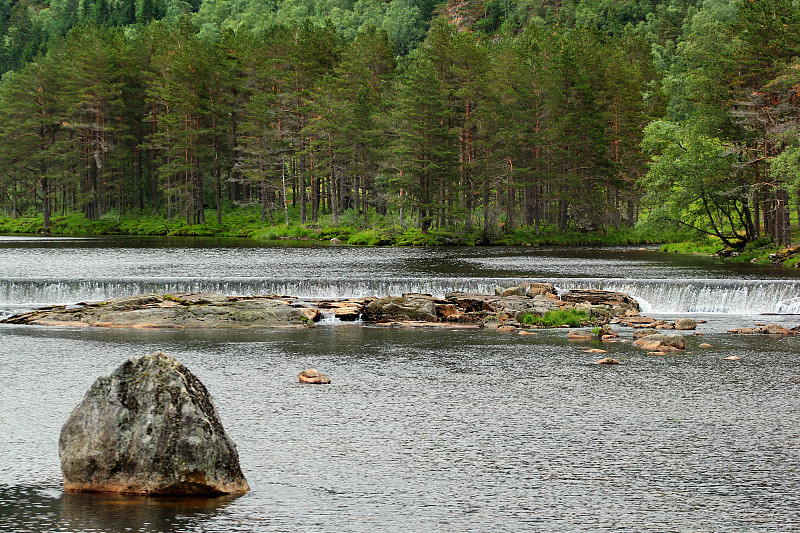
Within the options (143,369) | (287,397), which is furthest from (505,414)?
(143,369)

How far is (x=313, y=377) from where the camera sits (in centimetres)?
2372

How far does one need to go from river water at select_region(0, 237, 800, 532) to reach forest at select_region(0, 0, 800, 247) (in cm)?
2881

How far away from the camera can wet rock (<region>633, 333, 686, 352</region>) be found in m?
29.6

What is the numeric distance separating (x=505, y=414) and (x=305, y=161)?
85.1 m

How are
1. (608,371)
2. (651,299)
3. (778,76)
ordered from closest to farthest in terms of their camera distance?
1. (608,371)
2. (651,299)
3. (778,76)

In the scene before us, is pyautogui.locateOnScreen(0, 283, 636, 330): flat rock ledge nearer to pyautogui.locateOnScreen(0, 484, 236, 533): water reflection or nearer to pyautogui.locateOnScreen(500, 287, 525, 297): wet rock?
pyautogui.locateOnScreen(500, 287, 525, 297): wet rock

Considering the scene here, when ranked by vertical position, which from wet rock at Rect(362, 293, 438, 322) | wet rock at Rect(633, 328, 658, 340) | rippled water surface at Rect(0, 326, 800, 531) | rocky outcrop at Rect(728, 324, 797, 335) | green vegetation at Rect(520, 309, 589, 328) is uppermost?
wet rock at Rect(362, 293, 438, 322)

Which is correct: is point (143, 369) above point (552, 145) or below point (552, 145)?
below

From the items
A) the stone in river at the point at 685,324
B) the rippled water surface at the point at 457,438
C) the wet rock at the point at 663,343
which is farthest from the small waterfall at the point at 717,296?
the wet rock at the point at 663,343

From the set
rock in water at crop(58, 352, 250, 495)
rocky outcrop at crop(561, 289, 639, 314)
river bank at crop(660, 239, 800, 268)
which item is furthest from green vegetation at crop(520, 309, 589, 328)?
river bank at crop(660, 239, 800, 268)

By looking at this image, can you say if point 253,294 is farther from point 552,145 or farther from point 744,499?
point 552,145

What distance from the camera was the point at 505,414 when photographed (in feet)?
65.4

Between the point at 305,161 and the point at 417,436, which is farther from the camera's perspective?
the point at 305,161

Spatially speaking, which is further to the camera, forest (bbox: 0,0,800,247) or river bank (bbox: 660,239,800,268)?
forest (bbox: 0,0,800,247)
